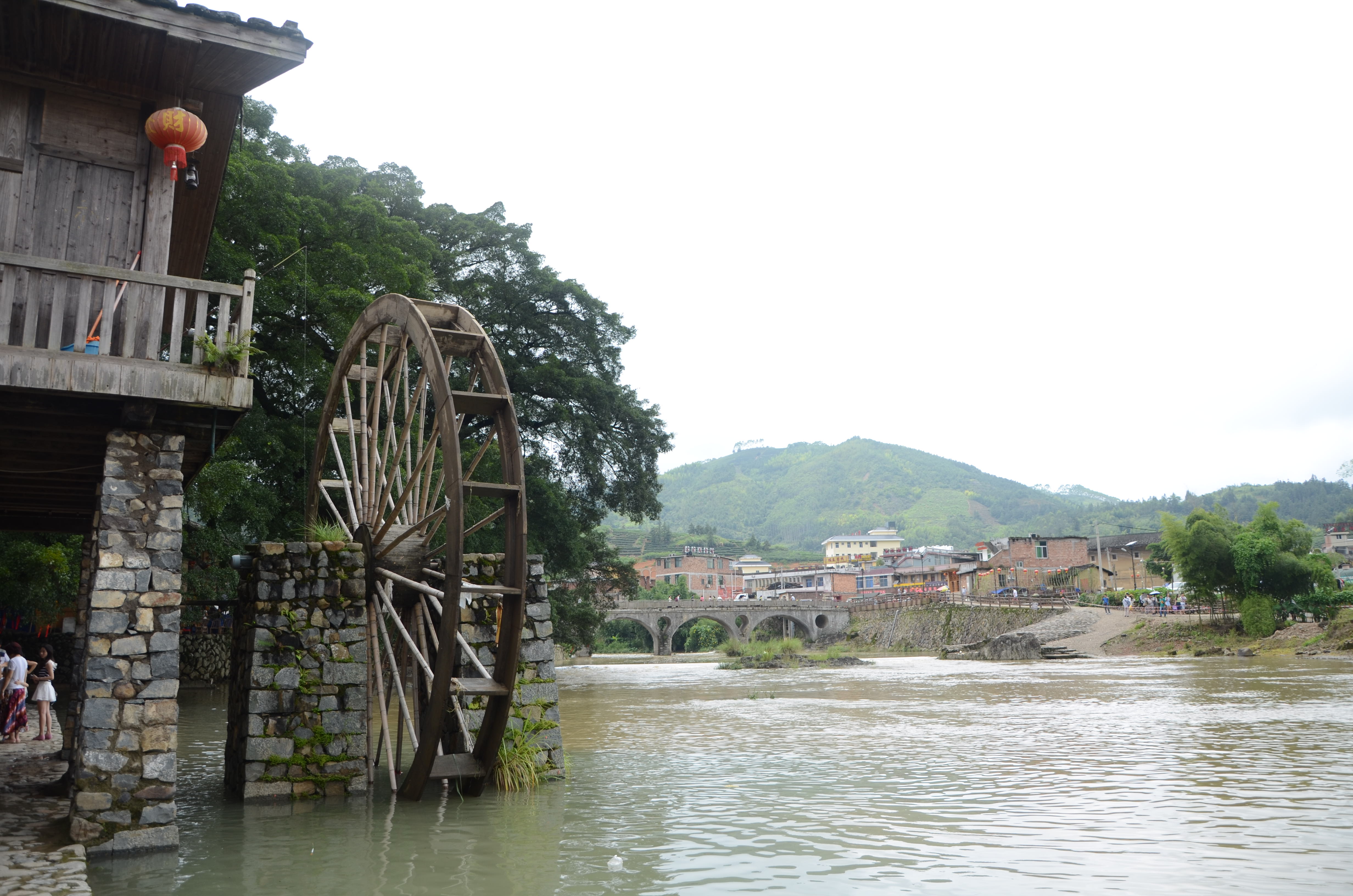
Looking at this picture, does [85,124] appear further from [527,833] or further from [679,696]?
[679,696]

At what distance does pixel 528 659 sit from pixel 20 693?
7228mm

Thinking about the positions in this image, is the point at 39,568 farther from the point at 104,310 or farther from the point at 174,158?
the point at 174,158

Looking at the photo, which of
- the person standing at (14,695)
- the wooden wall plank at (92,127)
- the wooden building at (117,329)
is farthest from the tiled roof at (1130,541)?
the wooden wall plank at (92,127)

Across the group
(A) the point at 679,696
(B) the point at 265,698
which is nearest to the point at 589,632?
(A) the point at 679,696

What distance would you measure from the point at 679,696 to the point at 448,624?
17.2 m

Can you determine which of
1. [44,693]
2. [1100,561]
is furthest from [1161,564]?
[44,693]

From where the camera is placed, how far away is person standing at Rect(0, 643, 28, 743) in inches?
481

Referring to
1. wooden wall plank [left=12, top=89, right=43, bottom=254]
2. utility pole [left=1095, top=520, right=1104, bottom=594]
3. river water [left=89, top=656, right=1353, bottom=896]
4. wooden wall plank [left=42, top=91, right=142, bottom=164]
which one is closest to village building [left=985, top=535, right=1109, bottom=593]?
utility pole [left=1095, top=520, right=1104, bottom=594]

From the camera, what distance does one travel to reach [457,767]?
8.78m

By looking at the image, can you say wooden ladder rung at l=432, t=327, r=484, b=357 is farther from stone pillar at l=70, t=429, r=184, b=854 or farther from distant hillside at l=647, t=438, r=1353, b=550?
distant hillside at l=647, t=438, r=1353, b=550

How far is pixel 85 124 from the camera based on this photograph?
24.4ft

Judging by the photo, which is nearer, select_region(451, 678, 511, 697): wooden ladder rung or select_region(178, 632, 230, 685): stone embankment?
select_region(451, 678, 511, 697): wooden ladder rung

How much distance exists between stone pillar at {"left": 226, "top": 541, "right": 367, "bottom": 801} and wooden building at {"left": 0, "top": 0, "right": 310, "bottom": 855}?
1465mm

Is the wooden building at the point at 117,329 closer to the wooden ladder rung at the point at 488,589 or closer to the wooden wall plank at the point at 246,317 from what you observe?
the wooden wall plank at the point at 246,317
